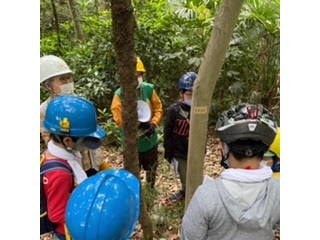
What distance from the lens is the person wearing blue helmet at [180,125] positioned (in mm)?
3541

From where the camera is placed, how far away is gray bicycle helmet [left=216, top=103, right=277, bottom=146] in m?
1.52

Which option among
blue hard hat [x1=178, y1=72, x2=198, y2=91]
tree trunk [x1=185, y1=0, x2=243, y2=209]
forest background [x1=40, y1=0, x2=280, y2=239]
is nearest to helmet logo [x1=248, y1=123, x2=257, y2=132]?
tree trunk [x1=185, y1=0, x2=243, y2=209]

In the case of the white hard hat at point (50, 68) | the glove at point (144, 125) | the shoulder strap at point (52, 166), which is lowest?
the glove at point (144, 125)

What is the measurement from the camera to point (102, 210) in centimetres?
144

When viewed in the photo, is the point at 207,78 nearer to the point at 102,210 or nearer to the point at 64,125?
the point at 64,125

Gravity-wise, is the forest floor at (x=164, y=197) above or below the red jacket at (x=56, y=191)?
below

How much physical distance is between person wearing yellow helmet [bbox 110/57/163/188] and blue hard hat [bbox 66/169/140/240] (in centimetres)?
197

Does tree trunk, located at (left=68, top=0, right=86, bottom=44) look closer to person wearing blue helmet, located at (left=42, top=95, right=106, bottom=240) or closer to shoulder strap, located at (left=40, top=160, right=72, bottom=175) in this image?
person wearing blue helmet, located at (left=42, top=95, right=106, bottom=240)

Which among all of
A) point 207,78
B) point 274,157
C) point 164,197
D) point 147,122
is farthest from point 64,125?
point 164,197

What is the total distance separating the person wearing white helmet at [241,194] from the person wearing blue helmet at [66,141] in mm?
715

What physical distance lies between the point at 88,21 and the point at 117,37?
5840 mm

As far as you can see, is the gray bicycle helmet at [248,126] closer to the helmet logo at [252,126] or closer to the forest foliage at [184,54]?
the helmet logo at [252,126]

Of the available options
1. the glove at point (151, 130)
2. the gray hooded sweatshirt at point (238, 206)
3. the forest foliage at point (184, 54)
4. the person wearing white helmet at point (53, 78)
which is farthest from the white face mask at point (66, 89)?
the forest foliage at point (184, 54)

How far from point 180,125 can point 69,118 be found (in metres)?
1.85
